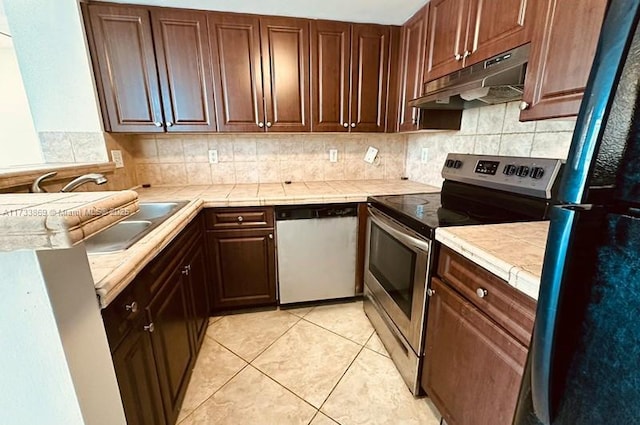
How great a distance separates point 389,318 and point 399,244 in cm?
47

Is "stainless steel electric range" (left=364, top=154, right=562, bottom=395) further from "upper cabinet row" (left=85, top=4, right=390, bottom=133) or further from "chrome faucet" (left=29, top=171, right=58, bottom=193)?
"chrome faucet" (left=29, top=171, right=58, bottom=193)

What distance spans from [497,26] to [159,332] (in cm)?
192

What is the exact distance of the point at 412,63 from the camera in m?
1.96

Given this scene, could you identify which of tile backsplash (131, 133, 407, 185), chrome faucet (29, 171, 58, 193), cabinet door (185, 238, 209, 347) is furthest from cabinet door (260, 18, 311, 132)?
chrome faucet (29, 171, 58, 193)

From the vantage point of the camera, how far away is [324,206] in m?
1.92

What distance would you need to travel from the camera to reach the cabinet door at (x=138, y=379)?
81 centimetres

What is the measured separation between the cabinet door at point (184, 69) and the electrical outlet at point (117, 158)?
42 centimetres

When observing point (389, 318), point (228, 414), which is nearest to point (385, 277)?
point (389, 318)

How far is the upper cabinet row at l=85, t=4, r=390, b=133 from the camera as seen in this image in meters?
1.79

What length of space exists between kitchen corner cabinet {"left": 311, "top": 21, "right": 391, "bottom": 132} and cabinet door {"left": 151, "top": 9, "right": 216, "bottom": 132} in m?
0.75

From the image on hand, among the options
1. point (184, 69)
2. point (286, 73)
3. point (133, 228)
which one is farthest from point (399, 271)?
point (184, 69)

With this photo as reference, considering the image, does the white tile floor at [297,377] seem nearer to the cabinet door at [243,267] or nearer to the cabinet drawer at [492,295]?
the cabinet door at [243,267]

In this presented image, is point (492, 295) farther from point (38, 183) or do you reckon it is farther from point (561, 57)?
point (38, 183)

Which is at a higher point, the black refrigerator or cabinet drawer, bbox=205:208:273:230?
the black refrigerator
